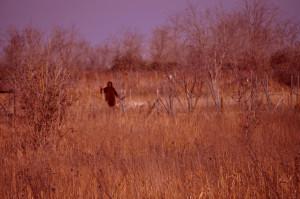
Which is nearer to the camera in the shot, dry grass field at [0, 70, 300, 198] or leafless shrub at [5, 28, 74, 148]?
dry grass field at [0, 70, 300, 198]

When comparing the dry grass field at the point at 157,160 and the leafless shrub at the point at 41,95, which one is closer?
the dry grass field at the point at 157,160

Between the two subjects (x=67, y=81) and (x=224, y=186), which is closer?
(x=224, y=186)

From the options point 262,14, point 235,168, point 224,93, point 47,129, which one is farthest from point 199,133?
point 262,14

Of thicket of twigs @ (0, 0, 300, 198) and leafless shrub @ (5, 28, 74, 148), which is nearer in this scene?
thicket of twigs @ (0, 0, 300, 198)

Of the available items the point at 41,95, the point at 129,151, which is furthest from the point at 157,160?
the point at 41,95

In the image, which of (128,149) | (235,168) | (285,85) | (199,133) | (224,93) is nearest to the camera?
(235,168)

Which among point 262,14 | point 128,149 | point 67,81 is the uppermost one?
point 262,14

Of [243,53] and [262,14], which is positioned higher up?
[262,14]

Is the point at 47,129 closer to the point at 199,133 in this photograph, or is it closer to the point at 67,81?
the point at 67,81

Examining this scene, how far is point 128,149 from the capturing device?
21.3 feet

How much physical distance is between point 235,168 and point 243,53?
77.7 ft

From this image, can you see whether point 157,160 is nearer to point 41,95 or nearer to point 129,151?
point 129,151

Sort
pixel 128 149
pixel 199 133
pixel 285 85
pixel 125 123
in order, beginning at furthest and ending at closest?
pixel 285 85, pixel 125 123, pixel 199 133, pixel 128 149

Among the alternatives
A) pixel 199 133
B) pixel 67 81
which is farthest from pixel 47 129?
pixel 199 133
